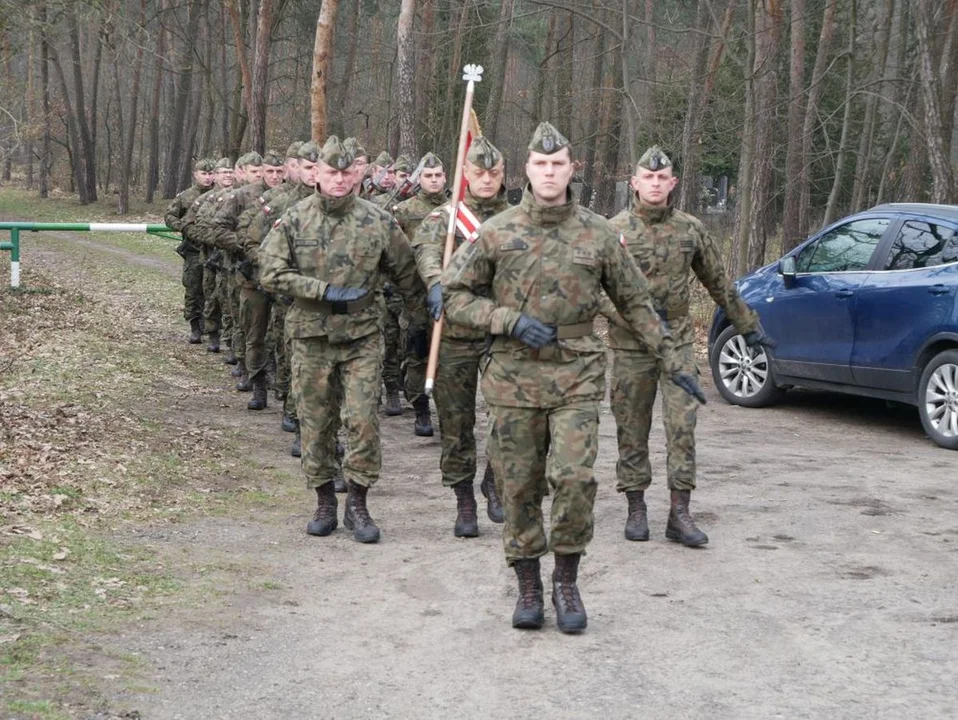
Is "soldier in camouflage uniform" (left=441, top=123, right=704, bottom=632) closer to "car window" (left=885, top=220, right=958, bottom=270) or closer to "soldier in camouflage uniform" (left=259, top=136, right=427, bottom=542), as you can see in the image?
"soldier in camouflage uniform" (left=259, top=136, right=427, bottom=542)

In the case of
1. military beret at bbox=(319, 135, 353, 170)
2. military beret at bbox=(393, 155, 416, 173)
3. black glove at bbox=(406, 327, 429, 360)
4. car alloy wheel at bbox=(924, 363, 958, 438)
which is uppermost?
military beret at bbox=(393, 155, 416, 173)

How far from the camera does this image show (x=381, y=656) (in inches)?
231

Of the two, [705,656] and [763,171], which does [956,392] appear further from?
[763,171]

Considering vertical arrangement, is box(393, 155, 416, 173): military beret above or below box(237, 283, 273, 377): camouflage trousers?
above

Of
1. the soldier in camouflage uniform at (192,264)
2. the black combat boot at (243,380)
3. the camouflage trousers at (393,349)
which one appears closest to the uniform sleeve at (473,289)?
the camouflage trousers at (393,349)

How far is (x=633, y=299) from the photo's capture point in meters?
6.15

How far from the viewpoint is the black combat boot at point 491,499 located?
8539 mm

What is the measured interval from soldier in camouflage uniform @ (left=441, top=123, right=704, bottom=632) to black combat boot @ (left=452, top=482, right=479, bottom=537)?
192cm

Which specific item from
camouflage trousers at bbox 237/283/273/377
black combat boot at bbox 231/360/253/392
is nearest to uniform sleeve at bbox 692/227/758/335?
camouflage trousers at bbox 237/283/273/377

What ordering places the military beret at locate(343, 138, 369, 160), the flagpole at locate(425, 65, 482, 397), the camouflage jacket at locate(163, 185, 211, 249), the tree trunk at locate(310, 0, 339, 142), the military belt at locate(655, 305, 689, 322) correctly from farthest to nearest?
the tree trunk at locate(310, 0, 339, 142), the camouflage jacket at locate(163, 185, 211, 249), the military beret at locate(343, 138, 369, 160), the military belt at locate(655, 305, 689, 322), the flagpole at locate(425, 65, 482, 397)

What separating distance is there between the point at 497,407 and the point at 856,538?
291 centimetres

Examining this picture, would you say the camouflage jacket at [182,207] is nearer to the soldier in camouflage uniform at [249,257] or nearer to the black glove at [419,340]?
the soldier in camouflage uniform at [249,257]

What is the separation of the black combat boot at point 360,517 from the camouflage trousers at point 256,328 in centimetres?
438

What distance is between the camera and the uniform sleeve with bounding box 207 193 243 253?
1333 centimetres
